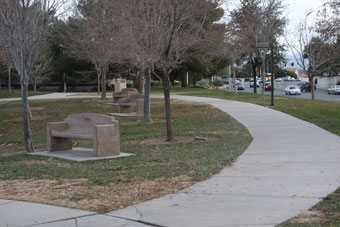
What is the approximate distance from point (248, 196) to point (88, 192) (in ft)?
7.80

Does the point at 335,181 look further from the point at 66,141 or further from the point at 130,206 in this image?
the point at 66,141

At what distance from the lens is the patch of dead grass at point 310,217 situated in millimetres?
5262

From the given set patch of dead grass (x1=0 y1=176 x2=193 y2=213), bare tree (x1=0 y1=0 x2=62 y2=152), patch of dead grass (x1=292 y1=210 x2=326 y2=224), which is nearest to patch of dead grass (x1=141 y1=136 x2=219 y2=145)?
bare tree (x1=0 y1=0 x2=62 y2=152)

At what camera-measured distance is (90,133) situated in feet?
37.0

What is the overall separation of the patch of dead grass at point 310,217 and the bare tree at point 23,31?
840 cm

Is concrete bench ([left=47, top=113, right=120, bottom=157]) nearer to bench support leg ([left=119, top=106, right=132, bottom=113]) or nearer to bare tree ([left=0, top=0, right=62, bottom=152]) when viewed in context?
bare tree ([left=0, top=0, right=62, bottom=152])

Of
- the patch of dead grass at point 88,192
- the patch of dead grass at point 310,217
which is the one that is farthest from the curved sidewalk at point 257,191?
the patch of dead grass at point 88,192

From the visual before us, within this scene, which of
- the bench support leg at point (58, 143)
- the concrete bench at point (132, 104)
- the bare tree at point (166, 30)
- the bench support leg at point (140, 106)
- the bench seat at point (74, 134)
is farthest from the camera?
the concrete bench at point (132, 104)

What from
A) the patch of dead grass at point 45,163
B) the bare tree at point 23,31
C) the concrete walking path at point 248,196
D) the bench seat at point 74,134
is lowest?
the patch of dead grass at point 45,163

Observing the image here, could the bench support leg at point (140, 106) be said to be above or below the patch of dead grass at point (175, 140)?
above

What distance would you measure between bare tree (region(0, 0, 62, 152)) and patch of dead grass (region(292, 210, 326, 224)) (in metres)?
8.40

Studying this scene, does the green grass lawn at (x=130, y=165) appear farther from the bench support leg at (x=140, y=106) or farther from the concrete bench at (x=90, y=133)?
the bench support leg at (x=140, y=106)

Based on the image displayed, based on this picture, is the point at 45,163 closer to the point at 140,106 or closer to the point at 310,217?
the point at 310,217

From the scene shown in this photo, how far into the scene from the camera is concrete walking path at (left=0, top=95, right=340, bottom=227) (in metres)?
5.55
